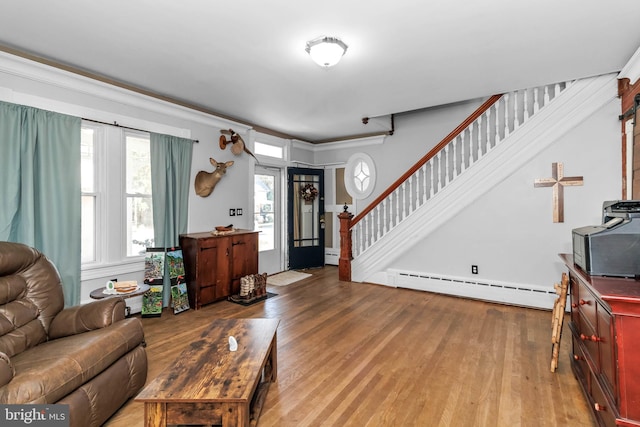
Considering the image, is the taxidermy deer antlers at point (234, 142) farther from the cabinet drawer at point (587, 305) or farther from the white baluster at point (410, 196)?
the cabinet drawer at point (587, 305)

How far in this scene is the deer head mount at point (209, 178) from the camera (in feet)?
14.4

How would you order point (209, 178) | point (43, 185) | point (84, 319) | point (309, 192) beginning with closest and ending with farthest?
point (84, 319) → point (43, 185) → point (209, 178) → point (309, 192)

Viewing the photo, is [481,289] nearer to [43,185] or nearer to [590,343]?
[590,343]

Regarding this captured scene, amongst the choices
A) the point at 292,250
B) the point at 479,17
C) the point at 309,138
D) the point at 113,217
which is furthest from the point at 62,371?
the point at 309,138

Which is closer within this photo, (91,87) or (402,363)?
(402,363)

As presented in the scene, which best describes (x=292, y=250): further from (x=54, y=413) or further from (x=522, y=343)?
(x=54, y=413)

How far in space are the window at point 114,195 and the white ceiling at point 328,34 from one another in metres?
0.71

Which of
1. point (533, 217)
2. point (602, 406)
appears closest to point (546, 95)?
point (533, 217)

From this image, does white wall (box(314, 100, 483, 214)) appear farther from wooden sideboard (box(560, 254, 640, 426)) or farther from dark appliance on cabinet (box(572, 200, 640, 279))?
wooden sideboard (box(560, 254, 640, 426))

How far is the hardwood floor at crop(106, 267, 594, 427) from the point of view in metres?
1.96

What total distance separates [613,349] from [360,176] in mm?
5065

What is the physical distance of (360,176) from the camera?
631 centimetres

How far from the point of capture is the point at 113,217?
358 centimetres

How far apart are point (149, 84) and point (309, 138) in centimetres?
343
